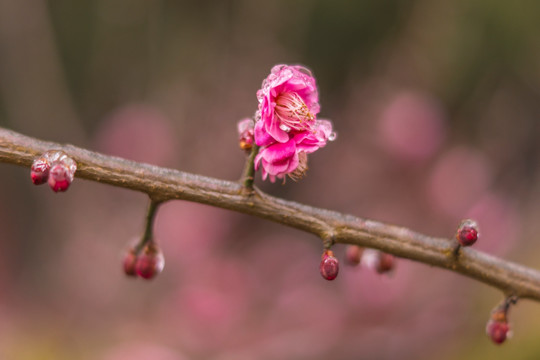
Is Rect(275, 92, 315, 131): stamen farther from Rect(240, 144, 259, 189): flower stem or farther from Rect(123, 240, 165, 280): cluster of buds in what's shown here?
Rect(123, 240, 165, 280): cluster of buds

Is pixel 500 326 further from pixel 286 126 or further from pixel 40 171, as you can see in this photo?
pixel 40 171

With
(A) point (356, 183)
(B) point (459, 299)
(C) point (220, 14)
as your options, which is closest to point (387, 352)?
(B) point (459, 299)

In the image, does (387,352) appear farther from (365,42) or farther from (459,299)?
(365,42)

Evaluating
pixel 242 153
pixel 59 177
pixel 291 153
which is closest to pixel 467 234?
pixel 291 153

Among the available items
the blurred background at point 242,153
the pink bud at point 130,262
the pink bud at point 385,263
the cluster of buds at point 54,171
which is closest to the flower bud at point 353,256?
the pink bud at point 385,263

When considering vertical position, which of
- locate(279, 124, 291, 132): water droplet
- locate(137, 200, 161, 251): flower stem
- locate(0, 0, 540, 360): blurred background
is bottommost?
locate(137, 200, 161, 251): flower stem

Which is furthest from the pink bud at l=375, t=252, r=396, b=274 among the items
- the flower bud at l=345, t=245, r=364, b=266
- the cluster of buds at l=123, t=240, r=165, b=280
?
the cluster of buds at l=123, t=240, r=165, b=280

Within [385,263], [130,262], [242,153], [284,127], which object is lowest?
[130,262]

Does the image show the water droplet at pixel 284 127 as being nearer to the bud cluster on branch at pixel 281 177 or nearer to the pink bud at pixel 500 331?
the bud cluster on branch at pixel 281 177
